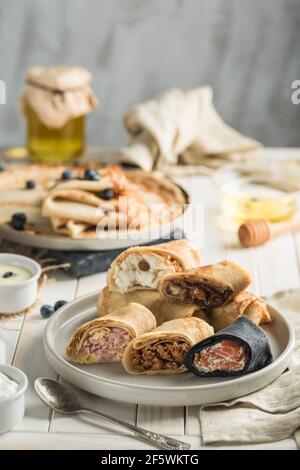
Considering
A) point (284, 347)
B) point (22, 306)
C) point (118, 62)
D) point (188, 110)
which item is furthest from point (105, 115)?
point (284, 347)

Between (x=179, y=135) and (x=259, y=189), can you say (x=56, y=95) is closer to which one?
(x=179, y=135)

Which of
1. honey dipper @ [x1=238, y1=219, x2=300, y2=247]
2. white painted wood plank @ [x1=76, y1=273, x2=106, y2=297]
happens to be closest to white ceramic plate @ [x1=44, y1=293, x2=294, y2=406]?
white painted wood plank @ [x1=76, y1=273, x2=106, y2=297]

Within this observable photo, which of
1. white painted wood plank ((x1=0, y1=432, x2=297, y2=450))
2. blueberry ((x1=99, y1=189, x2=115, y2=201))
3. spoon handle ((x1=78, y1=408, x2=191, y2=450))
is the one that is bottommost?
blueberry ((x1=99, y1=189, x2=115, y2=201))

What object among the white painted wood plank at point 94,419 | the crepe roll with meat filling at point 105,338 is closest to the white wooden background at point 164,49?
the crepe roll with meat filling at point 105,338

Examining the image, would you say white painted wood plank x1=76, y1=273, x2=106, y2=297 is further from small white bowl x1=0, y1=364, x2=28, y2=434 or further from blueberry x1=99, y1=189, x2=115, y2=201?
small white bowl x1=0, y1=364, x2=28, y2=434

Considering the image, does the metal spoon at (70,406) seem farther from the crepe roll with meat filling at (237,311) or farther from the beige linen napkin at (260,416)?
the crepe roll with meat filling at (237,311)
